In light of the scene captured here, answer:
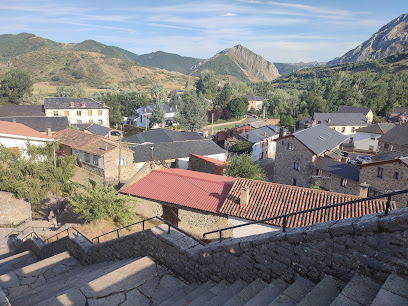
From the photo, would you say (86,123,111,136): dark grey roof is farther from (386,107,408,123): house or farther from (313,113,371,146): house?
(386,107,408,123): house

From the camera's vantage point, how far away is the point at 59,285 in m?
7.61

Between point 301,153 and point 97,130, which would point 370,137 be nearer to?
point 301,153

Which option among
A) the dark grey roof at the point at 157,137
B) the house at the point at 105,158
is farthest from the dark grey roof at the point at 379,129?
the house at the point at 105,158

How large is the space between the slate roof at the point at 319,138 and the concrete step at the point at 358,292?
27.2 m

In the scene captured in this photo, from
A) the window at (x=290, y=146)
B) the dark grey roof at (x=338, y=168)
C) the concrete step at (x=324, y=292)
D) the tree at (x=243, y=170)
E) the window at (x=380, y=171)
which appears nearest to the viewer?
the concrete step at (x=324, y=292)

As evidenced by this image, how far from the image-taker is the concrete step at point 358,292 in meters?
3.83

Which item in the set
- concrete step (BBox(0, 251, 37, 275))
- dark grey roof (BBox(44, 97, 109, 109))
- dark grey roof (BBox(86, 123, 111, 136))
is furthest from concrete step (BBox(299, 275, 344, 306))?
dark grey roof (BBox(44, 97, 109, 109))

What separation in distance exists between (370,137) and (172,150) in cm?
3577

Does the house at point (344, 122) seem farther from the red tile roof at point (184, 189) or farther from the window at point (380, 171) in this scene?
the red tile roof at point (184, 189)

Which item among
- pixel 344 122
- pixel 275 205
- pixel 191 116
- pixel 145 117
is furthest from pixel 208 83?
pixel 275 205

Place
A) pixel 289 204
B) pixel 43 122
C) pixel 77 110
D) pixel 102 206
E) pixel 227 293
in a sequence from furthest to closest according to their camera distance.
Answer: pixel 77 110 < pixel 43 122 < pixel 289 204 < pixel 102 206 < pixel 227 293

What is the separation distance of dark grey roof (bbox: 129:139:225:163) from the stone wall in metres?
21.8

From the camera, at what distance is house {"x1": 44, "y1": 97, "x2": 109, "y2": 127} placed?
51156 millimetres

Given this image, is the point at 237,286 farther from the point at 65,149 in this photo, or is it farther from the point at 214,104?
the point at 214,104
